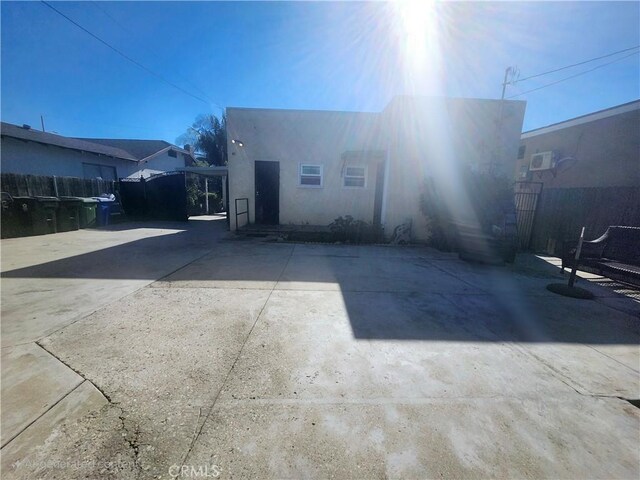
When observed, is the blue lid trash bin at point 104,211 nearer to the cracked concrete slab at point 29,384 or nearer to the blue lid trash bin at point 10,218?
the blue lid trash bin at point 10,218

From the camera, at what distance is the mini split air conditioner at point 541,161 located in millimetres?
11797

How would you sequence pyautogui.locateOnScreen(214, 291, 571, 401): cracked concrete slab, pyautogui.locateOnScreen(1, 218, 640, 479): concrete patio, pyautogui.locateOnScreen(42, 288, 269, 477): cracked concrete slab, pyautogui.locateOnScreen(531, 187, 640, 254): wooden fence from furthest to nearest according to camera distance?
1. pyautogui.locateOnScreen(531, 187, 640, 254): wooden fence
2. pyautogui.locateOnScreen(214, 291, 571, 401): cracked concrete slab
3. pyautogui.locateOnScreen(42, 288, 269, 477): cracked concrete slab
4. pyautogui.locateOnScreen(1, 218, 640, 479): concrete patio

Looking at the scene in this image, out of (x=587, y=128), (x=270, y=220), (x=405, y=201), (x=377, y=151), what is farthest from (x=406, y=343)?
(x=587, y=128)

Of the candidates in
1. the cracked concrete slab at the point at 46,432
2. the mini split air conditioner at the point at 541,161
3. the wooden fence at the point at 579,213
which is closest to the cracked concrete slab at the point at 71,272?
the cracked concrete slab at the point at 46,432

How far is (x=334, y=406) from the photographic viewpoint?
1.80 m

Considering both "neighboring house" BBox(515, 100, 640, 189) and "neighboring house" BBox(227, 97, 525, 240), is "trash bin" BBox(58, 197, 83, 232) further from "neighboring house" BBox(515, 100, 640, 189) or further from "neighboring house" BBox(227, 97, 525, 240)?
"neighboring house" BBox(515, 100, 640, 189)

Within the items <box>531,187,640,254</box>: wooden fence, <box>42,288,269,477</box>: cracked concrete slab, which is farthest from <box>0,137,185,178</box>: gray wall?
<box>531,187,640,254</box>: wooden fence

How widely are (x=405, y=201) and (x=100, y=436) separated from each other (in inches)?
319

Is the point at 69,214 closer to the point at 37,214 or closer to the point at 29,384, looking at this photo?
the point at 37,214

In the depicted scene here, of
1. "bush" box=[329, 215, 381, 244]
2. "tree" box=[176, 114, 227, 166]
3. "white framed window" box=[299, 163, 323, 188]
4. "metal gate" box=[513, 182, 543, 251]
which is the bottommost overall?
"bush" box=[329, 215, 381, 244]

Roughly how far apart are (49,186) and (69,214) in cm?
157

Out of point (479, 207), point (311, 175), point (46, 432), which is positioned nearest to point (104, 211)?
point (311, 175)

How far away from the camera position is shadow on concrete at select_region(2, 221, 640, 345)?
2.97 metres

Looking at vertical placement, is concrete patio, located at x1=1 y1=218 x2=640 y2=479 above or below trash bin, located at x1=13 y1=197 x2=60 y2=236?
below
